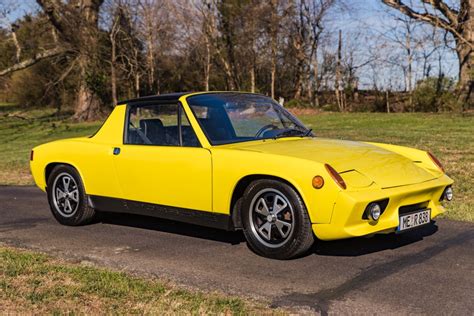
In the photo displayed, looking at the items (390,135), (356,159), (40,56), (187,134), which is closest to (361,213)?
(356,159)

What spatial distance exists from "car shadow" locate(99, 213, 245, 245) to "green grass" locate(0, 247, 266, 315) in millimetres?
1534

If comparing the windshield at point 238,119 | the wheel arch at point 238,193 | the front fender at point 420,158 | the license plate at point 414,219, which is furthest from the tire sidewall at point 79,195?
the license plate at point 414,219

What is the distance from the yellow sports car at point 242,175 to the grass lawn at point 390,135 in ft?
7.48

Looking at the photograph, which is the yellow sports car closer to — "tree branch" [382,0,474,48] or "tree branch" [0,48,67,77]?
"tree branch" [382,0,474,48]

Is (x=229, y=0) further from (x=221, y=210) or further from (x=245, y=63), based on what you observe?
(x=221, y=210)

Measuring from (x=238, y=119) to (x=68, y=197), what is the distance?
2.36 metres

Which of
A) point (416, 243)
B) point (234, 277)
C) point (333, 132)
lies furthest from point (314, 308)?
point (333, 132)

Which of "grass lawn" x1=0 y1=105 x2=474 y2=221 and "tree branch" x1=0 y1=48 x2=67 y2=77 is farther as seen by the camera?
"tree branch" x1=0 y1=48 x2=67 y2=77

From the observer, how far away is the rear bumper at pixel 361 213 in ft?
15.5

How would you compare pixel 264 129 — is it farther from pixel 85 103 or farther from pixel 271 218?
pixel 85 103

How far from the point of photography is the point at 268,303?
411 centimetres

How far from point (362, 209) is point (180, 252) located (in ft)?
6.02

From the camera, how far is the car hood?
16.4ft

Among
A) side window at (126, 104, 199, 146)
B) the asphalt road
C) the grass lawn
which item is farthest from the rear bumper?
the grass lawn
